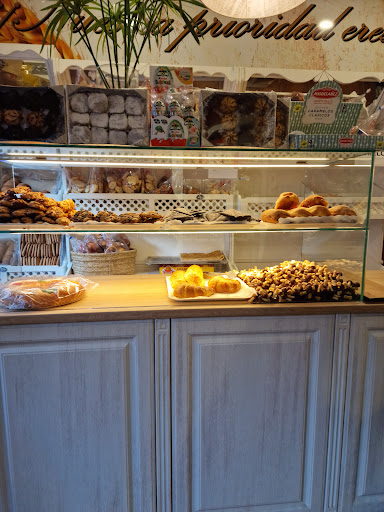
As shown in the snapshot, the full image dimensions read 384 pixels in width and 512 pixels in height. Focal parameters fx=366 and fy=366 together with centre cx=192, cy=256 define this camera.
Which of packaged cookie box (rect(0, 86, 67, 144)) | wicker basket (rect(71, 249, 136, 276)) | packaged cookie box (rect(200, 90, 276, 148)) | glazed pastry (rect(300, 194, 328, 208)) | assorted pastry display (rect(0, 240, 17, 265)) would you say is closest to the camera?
packaged cookie box (rect(0, 86, 67, 144))

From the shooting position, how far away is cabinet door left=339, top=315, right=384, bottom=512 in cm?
169

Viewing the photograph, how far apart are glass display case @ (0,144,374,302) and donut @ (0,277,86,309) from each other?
247mm

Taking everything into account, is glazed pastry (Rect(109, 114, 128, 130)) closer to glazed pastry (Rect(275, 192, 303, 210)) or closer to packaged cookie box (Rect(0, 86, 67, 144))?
packaged cookie box (Rect(0, 86, 67, 144))

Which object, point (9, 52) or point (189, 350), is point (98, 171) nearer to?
point (189, 350)

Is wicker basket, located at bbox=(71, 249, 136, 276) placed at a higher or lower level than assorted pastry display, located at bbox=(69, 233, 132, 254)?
lower

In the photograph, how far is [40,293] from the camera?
155 cm

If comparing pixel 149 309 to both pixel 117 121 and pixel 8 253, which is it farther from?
pixel 8 253

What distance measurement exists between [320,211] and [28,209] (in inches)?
53.1

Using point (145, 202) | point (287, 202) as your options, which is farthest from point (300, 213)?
point (145, 202)

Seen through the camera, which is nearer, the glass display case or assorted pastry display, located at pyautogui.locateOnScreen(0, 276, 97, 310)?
assorted pastry display, located at pyautogui.locateOnScreen(0, 276, 97, 310)

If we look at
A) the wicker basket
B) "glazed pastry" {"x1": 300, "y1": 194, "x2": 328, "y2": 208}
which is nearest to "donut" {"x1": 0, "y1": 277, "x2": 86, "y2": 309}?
the wicker basket

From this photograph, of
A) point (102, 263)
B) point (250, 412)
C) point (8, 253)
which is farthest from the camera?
point (8, 253)

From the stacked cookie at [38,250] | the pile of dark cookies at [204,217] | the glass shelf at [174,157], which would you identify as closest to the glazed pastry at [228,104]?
the glass shelf at [174,157]

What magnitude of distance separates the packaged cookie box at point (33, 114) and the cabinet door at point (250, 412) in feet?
A: 3.12
